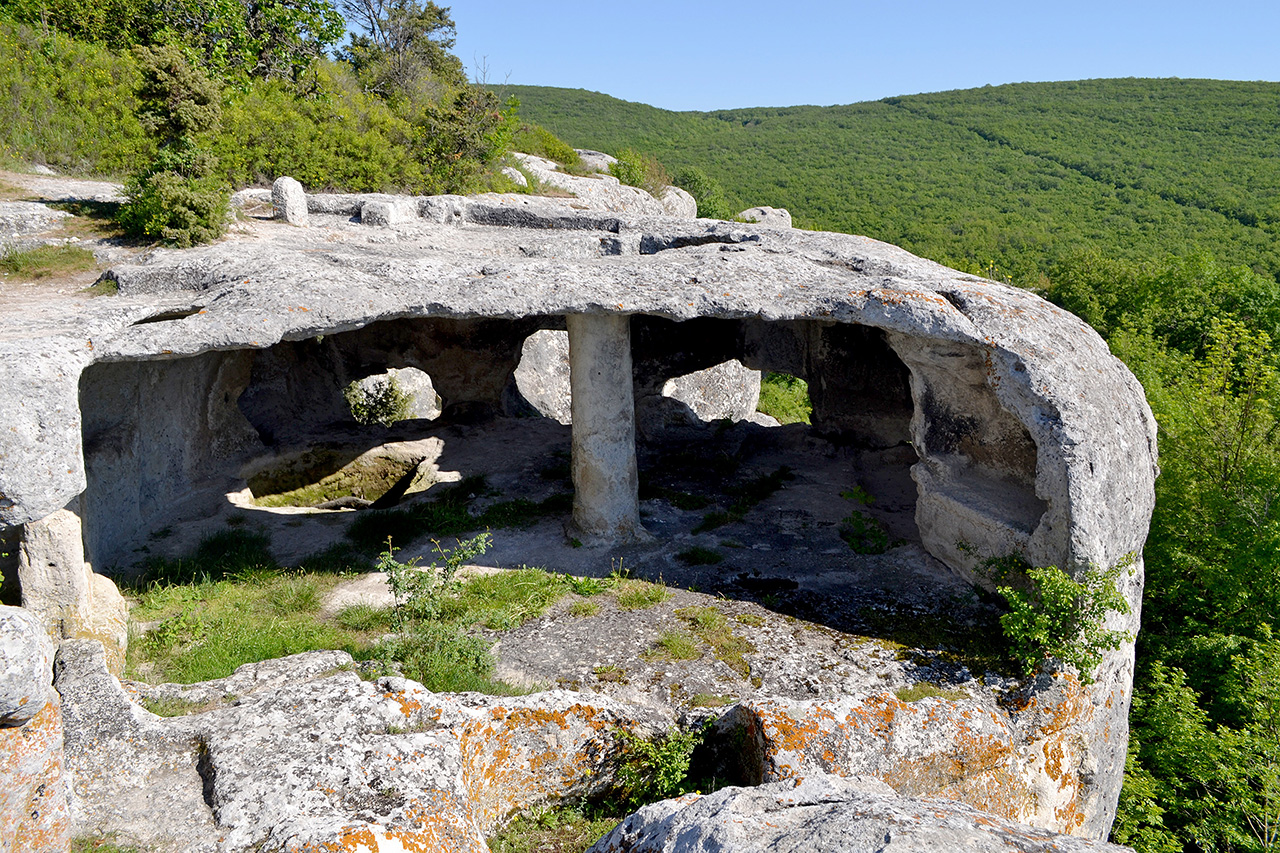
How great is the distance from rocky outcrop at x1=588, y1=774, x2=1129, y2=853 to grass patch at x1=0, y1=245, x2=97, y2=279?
27.5 feet

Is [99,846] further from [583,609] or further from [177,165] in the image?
[177,165]

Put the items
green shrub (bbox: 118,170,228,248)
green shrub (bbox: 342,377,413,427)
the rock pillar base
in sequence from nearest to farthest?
green shrub (bbox: 118,170,228,248) → the rock pillar base → green shrub (bbox: 342,377,413,427)

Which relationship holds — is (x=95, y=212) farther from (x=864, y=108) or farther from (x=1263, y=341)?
(x=864, y=108)

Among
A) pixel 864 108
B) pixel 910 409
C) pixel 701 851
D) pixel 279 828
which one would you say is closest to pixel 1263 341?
pixel 910 409

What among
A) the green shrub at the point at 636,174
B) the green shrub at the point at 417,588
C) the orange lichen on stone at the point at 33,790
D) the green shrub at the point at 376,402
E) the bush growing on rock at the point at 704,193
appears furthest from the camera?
the bush growing on rock at the point at 704,193

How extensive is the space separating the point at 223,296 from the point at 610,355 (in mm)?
4052

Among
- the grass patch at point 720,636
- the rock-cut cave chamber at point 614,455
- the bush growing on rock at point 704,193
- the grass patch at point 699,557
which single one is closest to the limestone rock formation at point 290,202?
the rock-cut cave chamber at point 614,455

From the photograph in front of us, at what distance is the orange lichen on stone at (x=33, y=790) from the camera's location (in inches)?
179

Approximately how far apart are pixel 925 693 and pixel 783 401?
2024 centimetres

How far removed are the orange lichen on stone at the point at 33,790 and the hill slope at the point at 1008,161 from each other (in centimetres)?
3655

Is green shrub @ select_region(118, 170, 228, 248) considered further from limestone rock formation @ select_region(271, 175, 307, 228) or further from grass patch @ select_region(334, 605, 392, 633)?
grass patch @ select_region(334, 605, 392, 633)

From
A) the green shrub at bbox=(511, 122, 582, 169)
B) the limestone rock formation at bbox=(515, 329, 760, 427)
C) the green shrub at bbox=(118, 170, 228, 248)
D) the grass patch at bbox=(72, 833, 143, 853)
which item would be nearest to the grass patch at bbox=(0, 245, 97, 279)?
the green shrub at bbox=(118, 170, 228, 248)

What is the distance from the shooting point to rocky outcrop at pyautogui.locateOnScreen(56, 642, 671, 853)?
196 inches

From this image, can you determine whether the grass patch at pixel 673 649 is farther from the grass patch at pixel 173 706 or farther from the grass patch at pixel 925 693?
the grass patch at pixel 173 706
